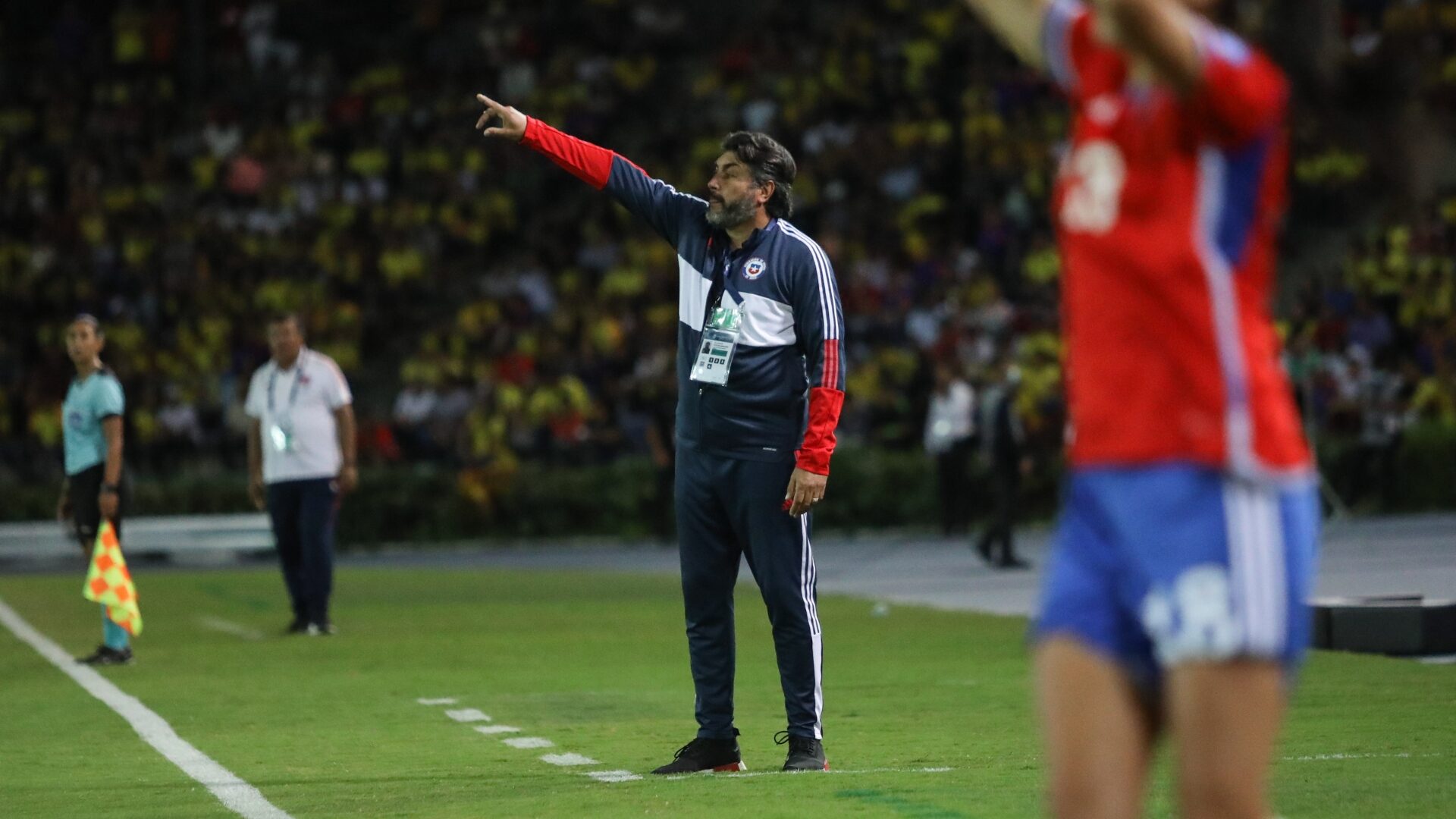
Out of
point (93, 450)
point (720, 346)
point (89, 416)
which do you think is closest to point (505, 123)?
point (720, 346)

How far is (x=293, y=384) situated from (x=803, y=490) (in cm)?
841

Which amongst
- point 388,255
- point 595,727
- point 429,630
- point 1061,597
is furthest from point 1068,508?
point 388,255

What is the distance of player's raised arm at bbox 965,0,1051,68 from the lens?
12.7ft

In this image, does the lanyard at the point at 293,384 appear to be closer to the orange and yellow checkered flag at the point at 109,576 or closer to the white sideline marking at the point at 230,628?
the white sideline marking at the point at 230,628

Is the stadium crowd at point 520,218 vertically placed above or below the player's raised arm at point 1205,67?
above

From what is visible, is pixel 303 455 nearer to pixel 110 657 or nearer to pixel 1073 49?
pixel 110 657

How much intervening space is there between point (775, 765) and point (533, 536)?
2003 centimetres

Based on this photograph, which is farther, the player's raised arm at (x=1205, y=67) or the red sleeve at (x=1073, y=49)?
the red sleeve at (x=1073, y=49)

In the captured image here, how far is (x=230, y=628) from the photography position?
16.5 m

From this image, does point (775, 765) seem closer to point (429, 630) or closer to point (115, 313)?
point (429, 630)

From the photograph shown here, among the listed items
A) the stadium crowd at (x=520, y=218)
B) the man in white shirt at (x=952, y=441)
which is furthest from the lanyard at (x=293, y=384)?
the stadium crowd at (x=520, y=218)

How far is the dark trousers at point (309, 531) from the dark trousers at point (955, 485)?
11.4 metres

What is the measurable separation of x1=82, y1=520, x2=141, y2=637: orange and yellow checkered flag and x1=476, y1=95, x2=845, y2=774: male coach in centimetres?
600

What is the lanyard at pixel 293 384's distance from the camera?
1517cm
